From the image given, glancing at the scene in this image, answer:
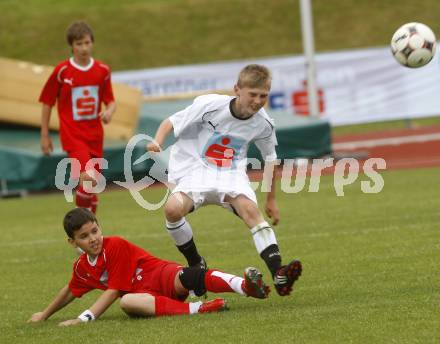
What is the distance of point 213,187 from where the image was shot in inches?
280

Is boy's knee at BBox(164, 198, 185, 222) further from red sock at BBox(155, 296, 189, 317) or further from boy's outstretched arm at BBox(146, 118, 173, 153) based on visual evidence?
red sock at BBox(155, 296, 189, 317)

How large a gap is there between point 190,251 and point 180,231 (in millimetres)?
238

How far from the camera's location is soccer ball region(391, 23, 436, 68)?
880 cm

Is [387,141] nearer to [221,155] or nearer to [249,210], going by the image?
[221,155]

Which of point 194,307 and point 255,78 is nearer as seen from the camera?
point 194,307

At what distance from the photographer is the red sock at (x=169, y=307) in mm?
6570

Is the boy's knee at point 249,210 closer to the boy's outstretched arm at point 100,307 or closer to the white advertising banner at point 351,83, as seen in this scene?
the boy's outstretched arm at point 100,307

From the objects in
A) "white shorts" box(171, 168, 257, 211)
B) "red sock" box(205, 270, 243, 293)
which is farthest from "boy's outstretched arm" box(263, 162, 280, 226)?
"red sock" box(205, 270, 243, 293)

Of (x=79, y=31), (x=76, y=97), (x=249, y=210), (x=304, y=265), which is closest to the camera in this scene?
(x=249, y=210)

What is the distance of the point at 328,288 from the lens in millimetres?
7207

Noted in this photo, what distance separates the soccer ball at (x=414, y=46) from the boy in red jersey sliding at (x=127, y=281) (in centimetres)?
313

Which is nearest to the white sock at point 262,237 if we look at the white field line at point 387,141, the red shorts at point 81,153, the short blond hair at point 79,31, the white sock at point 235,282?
the white sock at point 235,282

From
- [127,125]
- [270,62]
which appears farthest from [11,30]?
[127,125]

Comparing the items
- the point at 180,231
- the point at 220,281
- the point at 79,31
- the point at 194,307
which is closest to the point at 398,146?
the point at 79,31
